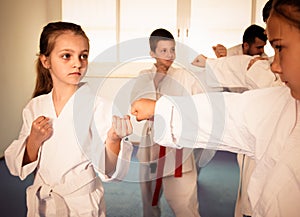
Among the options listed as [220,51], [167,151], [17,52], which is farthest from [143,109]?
[17,52]

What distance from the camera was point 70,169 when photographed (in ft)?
2.27

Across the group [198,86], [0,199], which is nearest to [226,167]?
[198,86]

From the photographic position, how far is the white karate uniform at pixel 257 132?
48cm

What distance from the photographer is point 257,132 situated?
0.52m

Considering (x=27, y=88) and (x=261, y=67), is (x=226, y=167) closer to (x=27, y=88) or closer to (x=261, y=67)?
(x=261, y=67)

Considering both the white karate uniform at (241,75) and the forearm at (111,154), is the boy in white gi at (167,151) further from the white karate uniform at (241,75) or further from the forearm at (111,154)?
the forearm at (111,154)

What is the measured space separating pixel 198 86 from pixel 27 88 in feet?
1.54

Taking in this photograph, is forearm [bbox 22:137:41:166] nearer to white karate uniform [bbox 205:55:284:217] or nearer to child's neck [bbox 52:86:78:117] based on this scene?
child's neck [bbox 52:86:78:117]

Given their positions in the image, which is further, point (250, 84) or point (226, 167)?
point (226, 167)

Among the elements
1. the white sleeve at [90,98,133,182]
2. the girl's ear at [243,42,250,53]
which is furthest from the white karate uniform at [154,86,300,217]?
the girl's ear at [243,42,250,53]

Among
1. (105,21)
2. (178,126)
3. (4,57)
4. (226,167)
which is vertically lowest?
(226,167)

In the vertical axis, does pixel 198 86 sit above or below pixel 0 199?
above

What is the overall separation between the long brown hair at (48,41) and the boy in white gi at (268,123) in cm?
28

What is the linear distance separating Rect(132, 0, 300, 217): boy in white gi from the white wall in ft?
1.64
